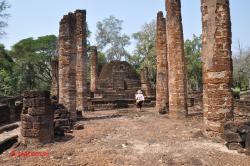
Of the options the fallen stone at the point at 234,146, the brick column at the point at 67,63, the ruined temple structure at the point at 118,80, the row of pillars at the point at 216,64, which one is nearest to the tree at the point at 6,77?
the ruined temple structure at the point at 118,80

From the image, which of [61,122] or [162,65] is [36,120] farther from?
[162,65]

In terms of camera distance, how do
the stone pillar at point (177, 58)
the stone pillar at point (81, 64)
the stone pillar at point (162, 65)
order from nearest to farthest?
the stone pillar at point (177, 58)
the stone pillar at point (162, 65)
the stone pillar at point (81, 64)

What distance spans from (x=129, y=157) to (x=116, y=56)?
168ft

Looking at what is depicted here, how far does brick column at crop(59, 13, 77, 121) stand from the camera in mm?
13758

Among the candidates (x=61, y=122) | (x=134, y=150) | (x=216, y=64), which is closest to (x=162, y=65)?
(x=61, y=122)

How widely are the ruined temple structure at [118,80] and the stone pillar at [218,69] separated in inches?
734

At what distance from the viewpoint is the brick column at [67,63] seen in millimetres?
13758

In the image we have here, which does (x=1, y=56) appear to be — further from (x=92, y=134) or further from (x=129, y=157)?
(x=129, y=157)

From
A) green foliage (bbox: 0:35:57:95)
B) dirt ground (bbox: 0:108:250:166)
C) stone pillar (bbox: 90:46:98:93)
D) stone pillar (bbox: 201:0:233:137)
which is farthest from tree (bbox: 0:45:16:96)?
stone pillar (bbox: 201:0:233:137)

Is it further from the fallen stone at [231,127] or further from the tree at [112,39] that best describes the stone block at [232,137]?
the tree at [112,39]

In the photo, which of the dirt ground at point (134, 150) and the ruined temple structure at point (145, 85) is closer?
the dirt ground at point (134, 150)

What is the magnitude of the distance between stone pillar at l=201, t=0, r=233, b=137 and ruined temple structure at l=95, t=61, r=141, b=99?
18.6 meters

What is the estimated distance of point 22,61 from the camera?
3688 cm

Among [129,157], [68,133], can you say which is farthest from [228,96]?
[68,133]
